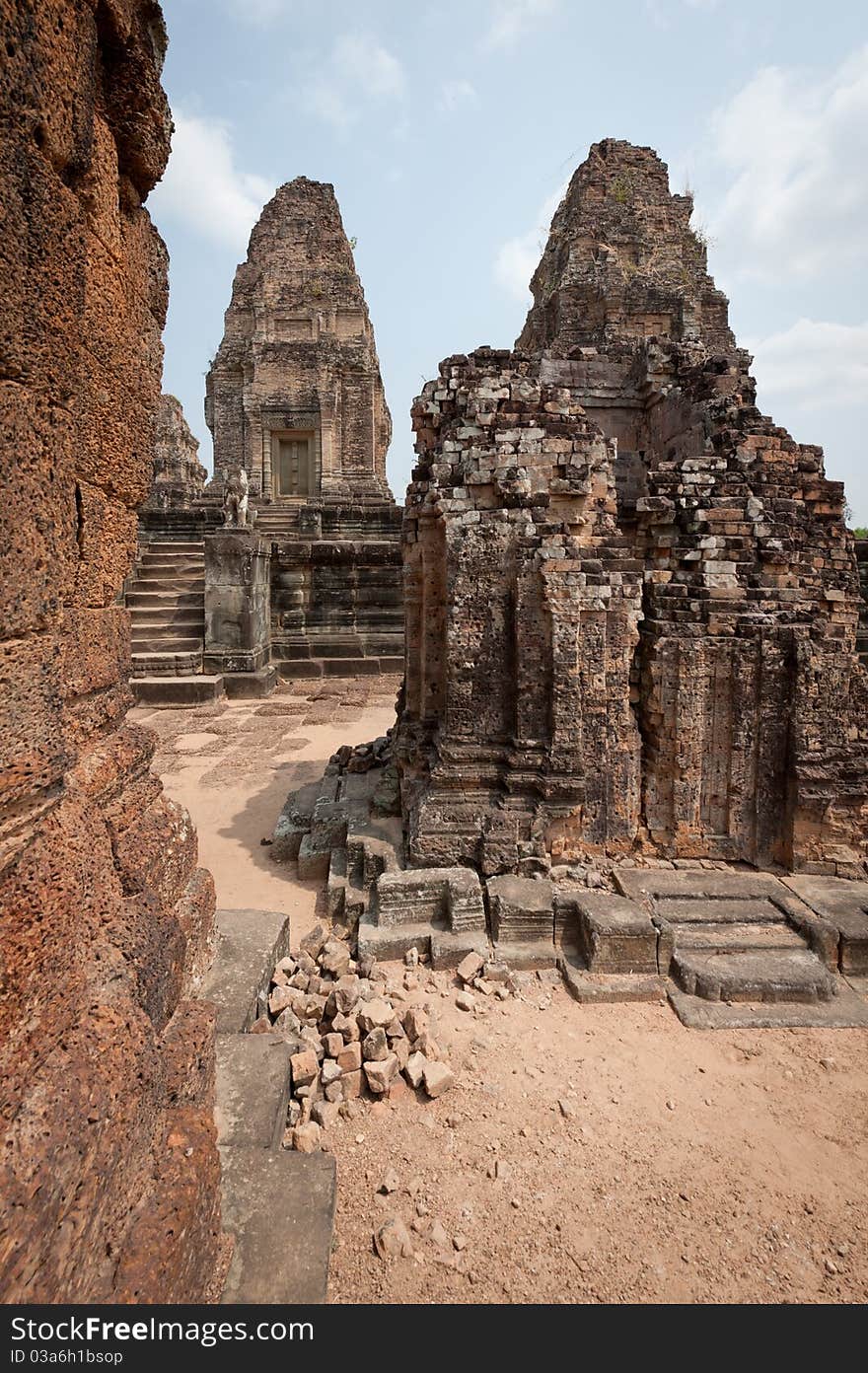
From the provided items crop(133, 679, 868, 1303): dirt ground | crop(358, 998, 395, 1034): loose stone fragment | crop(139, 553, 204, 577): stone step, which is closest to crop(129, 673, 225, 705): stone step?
crop(139, 553, 204, 577): stone step

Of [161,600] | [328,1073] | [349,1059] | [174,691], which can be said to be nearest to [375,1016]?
[349,1059]

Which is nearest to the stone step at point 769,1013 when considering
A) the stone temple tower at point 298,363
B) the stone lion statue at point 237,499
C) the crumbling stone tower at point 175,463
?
the stone lion statue at point 237,499

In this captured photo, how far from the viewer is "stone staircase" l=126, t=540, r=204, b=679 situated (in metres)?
12.5

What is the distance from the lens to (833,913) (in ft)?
13.4

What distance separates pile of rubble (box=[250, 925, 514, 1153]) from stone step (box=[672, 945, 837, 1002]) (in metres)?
1.05

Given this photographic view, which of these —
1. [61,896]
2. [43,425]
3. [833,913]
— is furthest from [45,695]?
[833,913]

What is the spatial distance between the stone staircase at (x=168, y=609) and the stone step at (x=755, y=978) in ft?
35.9

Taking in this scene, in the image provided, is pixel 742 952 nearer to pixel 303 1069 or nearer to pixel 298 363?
pixel 303 1069

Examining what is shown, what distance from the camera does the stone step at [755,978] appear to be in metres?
3.62

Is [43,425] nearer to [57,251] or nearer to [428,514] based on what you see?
[57,251]

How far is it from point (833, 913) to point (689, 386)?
15.9ft

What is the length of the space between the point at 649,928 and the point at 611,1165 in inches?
53.4

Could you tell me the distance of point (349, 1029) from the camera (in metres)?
3.22

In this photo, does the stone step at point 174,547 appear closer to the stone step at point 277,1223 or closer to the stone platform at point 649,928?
the stone platform at point 649,928
